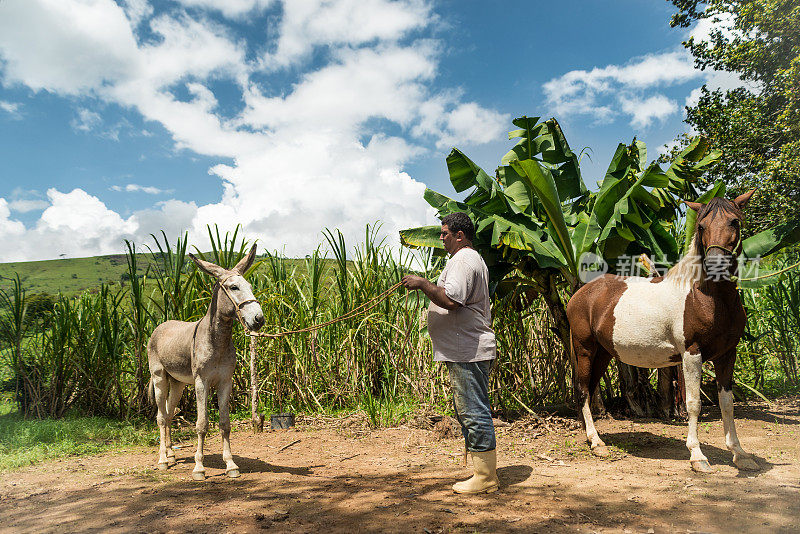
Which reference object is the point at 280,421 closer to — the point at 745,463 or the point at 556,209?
the point at 556,209

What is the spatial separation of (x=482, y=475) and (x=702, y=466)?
1.88m

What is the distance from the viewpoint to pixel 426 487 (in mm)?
3654

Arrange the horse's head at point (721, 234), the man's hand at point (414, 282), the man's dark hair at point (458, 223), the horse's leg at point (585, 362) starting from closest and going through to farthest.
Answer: the man's hand at point (414, 282)
the man's dark hair at point (458, 223)
the horse's head at point (721, 234)
the horse's leg at point (585, 362)

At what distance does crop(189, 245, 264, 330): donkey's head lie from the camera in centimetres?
380

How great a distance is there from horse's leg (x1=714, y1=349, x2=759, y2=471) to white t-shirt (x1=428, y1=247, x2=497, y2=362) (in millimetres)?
2186

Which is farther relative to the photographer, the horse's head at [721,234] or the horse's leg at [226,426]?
the horse's leg at [226,426]

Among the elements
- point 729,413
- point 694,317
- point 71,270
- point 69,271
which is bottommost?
point 729,413

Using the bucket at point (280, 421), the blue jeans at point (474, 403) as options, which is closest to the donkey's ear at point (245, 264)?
the blue jeans at point (474, 403)

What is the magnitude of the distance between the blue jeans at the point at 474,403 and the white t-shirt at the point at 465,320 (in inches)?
3.4

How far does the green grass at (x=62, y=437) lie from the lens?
5.18 m

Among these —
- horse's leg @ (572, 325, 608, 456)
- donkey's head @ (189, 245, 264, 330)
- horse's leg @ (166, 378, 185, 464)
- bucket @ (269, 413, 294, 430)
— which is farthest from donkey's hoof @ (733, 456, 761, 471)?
horse's leg @ (166, 378, 185, 464)

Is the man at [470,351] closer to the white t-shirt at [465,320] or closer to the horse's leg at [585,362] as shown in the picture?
the white t-shirt at [465,320]

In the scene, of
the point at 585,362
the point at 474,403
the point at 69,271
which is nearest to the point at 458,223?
the point at 474,403

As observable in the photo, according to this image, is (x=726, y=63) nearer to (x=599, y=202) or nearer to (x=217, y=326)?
(x=599, y=202)
